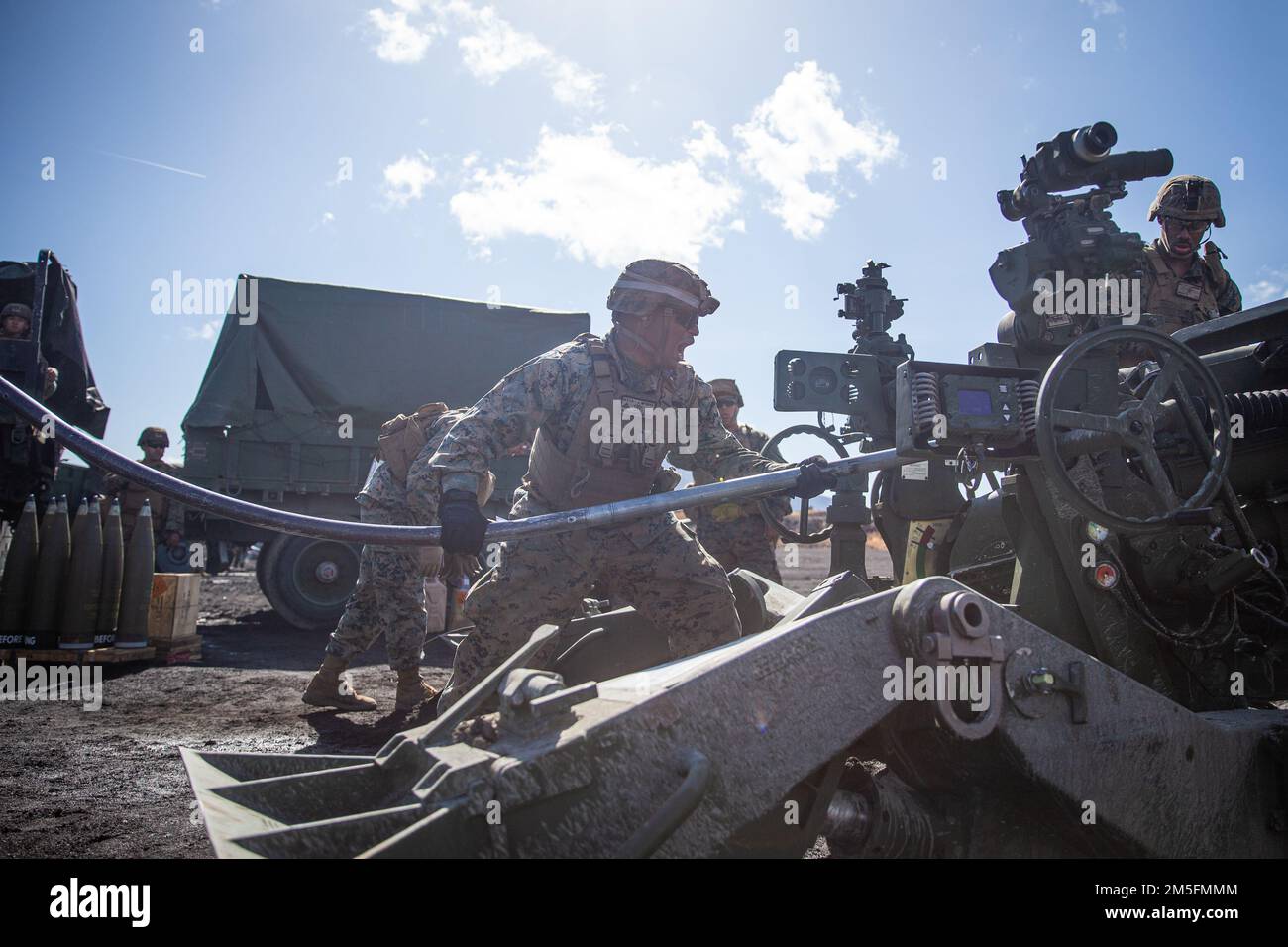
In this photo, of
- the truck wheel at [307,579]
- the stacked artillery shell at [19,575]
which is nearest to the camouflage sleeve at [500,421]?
the stacked artillery shell at [19,575]

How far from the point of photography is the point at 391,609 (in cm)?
544

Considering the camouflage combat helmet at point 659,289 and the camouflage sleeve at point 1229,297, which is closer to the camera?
the camouflage combat helmet at point 659,289

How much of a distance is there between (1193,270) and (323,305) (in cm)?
924

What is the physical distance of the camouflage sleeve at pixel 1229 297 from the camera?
545cm

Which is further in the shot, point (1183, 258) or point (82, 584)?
point (82, 584)

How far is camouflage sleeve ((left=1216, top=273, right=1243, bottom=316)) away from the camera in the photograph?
215 inches

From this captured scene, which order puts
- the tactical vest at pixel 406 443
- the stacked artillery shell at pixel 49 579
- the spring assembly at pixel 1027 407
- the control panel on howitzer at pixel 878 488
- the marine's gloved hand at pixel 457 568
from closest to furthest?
the spring assembly at pixel 1027 407 → the control panel on howitzer at pixel 878 488 → the tactical vest at pixel 406 443 → the stacked artillery shell at pixel 49 579 → the marine's gloved hand at pixel 457 568

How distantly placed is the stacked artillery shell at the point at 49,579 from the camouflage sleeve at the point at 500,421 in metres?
4.90

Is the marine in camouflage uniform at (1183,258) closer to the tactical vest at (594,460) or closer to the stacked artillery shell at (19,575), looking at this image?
the tactical vest at (594,460)

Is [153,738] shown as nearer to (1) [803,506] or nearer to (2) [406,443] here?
(2) [406,443]

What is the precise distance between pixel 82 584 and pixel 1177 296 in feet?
26.4
